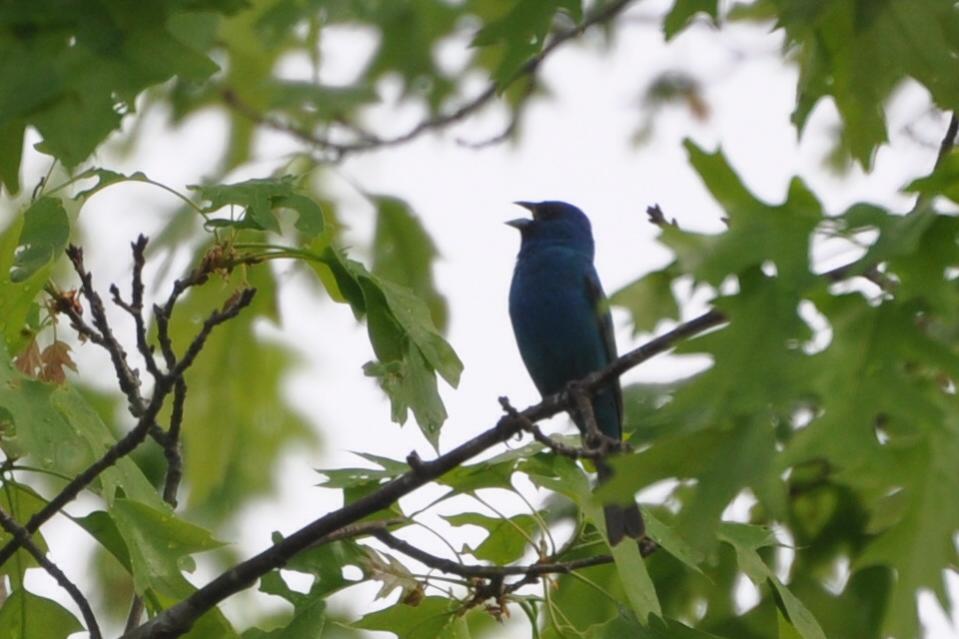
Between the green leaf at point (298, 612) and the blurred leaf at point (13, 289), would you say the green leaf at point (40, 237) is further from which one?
the green leaf at point (298, 612)

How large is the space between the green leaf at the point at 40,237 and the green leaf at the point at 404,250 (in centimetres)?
248

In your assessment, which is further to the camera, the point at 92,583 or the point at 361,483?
the point at 92,583

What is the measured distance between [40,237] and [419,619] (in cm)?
128

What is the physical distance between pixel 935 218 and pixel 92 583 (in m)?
6.43

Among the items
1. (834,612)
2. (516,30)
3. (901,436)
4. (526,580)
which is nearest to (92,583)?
(834,612)

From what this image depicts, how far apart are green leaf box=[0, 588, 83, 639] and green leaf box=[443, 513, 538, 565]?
973 mm

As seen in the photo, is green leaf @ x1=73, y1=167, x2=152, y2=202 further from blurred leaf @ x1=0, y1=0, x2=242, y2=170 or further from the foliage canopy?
blurred leaf @ x1=0, y1=0, x2=242, y2=170

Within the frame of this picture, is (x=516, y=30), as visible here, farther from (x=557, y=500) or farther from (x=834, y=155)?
(x=834, y=155)

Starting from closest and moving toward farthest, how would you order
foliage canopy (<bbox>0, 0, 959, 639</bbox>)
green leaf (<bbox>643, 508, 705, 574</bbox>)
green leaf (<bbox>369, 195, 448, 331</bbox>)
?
foliage canopy (<bbox>0, 0, 959, 639</bbox>) → green leaf (<bbox>643, 508, 705, 574</bbox>) → green leaf (<bbox>369, 195, 448, 331</bbox>)

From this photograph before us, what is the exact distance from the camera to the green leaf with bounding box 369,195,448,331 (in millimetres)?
6117

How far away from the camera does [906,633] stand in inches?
94.1

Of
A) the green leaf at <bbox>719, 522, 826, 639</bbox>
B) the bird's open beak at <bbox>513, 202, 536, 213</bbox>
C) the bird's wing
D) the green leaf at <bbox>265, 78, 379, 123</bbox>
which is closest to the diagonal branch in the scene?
the green leaf at <bbox>719, 522, 826, 639</bbox>

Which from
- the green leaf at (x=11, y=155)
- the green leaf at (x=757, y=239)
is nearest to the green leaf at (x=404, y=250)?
the green leaf at (x=11, y=155)

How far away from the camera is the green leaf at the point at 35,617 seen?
386 cm
